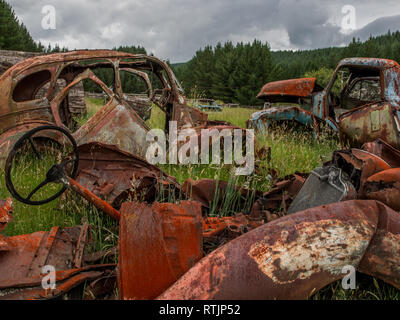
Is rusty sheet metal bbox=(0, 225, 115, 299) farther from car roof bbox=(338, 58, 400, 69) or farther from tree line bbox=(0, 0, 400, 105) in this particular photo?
tree line bbox=(0, 0, 400, 105)

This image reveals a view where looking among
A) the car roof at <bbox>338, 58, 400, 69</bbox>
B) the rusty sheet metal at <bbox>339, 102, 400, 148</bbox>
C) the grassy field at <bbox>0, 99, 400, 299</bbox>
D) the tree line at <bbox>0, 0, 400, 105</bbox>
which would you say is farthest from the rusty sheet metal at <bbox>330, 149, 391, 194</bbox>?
the tree line at <bbox>0, 0, 400, 105</bbox>

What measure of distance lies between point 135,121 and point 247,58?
199ft

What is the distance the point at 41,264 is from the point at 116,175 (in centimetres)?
88

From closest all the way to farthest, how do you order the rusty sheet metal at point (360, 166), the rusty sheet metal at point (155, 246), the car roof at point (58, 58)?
the rusty sheet metal at point (155, 246) < the rusty sheet metal at point (360, 166) < the car roof at point (58, 58)

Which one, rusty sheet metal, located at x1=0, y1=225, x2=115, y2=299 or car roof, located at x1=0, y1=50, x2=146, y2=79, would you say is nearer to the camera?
rusty sheet metal, located at x1=0, y1=225, x2=115, y2=299

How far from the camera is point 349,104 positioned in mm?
6383

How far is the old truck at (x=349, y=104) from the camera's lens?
164 inches

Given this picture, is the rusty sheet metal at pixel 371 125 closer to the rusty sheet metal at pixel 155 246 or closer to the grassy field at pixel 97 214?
the grassy field at pixel 97 214

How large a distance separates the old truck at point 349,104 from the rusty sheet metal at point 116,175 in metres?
3.08

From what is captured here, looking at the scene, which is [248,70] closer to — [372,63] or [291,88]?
[291,88]

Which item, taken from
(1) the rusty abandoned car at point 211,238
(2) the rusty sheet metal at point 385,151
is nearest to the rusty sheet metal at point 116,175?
(1) the rusty abandoned car at point 211,238

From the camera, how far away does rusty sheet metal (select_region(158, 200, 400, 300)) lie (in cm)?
123

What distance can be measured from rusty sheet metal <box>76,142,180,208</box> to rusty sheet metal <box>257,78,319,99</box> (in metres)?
4.82

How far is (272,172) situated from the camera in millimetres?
3025
